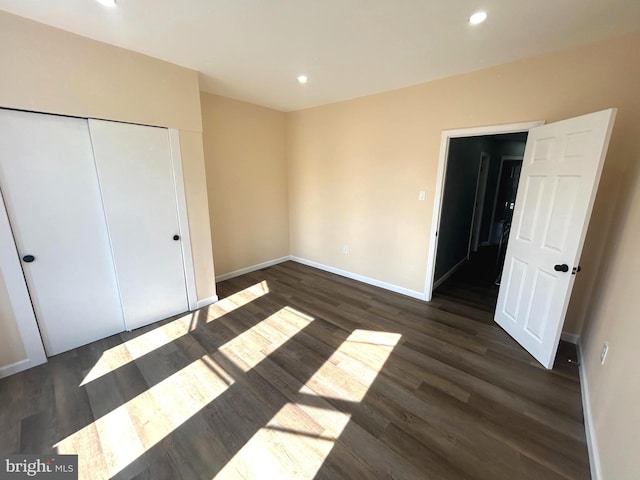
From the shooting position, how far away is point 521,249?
254cm

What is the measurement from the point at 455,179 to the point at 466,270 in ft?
5.74

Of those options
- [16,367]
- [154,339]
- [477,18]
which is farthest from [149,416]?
[477,18]

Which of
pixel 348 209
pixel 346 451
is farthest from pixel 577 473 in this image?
pixel 348 209

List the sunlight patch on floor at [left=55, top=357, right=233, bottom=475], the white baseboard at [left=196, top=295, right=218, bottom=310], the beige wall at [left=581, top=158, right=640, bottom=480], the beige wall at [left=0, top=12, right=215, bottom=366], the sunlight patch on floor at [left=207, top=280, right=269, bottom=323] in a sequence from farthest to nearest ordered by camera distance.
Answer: the white baseboard at [left=196, top=295, right=218, bottom=310], the sunlight patch on floor at [left=207, top=280, right=269, bottom=323], the beige wall at [left=0, top=12, right=215, bottom=366], the sunlight patch on floor at [left=55, top=357, right=233, bottom=475], the beige wall at [left=581, top=158, right=640, bottom=480]

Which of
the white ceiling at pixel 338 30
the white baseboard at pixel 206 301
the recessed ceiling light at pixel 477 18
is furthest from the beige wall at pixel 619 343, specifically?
the white baseboard at pixel 206 301

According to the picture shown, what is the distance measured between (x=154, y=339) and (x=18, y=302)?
3.49 feet

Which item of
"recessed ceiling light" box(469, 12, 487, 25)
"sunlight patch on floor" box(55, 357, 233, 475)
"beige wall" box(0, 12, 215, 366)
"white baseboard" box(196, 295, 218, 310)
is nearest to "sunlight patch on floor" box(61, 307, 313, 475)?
"sunlight patch on floor" box(55, 357, 233, 475)

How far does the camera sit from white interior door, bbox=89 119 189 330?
7.72ft

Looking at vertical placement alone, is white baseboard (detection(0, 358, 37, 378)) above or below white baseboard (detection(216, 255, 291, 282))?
below

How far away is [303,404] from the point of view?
6.05ft

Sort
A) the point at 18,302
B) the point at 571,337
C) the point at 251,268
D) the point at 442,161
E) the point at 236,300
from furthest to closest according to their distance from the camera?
1. the point at 251,268
2. the point at 236,300
3. the point at 442,161
4. the point at 571,337
5. the point at 18,302

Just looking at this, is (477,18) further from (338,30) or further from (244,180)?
(244,180)

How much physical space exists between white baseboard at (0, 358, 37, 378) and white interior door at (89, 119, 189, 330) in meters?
0.70
